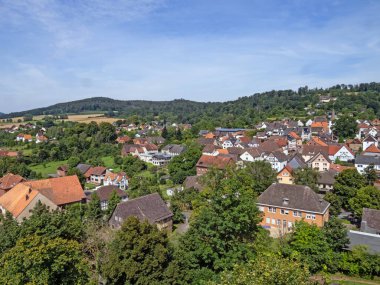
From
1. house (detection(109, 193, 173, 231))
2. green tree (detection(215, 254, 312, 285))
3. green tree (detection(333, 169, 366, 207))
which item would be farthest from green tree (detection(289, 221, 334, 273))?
green tree (detection(215, 254, 312, 285))

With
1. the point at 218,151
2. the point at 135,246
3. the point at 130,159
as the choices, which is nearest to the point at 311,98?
the point at 218,151

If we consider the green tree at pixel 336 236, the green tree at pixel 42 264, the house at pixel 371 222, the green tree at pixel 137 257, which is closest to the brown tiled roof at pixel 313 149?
the house at pixel 371 222

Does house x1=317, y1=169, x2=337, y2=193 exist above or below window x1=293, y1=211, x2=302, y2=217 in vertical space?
below

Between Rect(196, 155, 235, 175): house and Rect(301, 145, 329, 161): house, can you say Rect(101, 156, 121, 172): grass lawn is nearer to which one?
Rect(196, 155, 235, 175): house

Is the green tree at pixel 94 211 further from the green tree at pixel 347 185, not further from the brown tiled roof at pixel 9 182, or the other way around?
the green tree at pixel 347 185

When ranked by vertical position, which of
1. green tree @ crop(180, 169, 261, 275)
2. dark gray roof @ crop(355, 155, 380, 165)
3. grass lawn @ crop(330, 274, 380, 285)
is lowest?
grass lawn @ crop(330, 274, 380, 285)
